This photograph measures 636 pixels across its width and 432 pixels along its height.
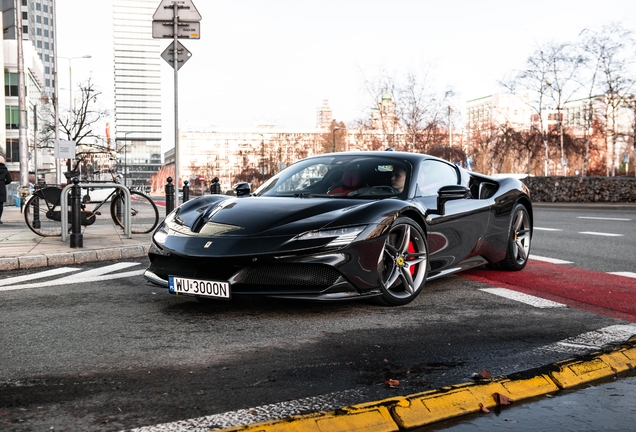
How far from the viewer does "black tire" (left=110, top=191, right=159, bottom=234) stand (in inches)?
466

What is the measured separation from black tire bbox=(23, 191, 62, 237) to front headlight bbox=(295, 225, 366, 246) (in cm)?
744

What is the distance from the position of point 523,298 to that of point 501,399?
9.97 ft

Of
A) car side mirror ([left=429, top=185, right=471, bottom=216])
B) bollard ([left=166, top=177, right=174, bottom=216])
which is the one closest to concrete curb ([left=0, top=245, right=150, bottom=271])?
bollard ([left=166, top=177, right=174, bottom=216])

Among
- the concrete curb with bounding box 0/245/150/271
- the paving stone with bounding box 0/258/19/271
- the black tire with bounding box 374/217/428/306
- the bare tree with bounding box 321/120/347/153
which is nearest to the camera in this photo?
the black tire with bounding box 374/217/428/306

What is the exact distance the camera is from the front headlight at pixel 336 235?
488 cm

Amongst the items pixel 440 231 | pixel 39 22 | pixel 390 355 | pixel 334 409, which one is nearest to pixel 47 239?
pixel 440 231

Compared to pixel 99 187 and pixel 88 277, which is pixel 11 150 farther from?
pixel 88 277

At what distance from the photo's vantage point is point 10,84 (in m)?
73.4

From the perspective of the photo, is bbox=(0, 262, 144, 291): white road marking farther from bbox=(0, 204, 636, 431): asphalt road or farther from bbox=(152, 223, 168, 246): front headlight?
bbox=(152, 223, 168, 246): front headlight

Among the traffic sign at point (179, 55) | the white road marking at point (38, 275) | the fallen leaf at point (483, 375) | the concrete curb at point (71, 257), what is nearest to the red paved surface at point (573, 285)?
the fallen leaf at point (483, 375)

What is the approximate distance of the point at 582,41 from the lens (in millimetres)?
33719

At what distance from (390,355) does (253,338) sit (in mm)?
913

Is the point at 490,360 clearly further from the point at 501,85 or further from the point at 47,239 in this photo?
the point at 501,85

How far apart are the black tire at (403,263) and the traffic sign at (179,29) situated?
7701 mm
